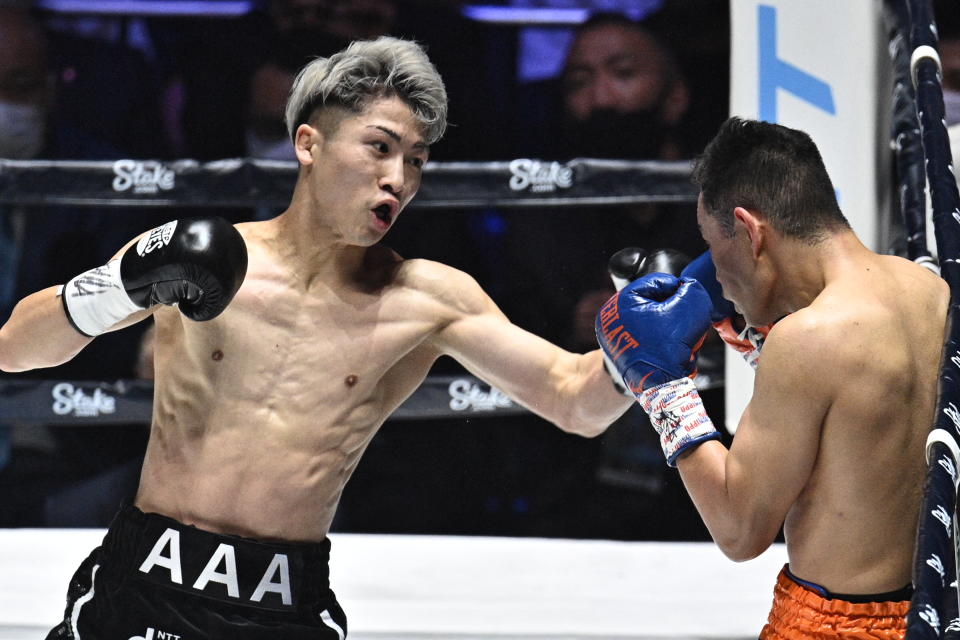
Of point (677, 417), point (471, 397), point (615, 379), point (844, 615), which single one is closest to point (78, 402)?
point (471, 397)

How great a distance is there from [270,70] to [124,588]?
203 centimetres

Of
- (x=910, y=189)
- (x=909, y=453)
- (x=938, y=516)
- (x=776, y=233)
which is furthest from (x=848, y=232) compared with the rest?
(x=910, y=189)

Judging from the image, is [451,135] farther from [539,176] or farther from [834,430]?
[834,430]

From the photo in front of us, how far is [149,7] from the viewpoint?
3.58 meters

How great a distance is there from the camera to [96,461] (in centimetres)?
360

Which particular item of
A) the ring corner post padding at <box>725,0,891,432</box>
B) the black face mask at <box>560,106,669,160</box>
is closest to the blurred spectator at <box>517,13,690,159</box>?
the black face mask at <box>560,106,669,160</box>

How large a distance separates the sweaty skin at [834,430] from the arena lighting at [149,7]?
244 cm

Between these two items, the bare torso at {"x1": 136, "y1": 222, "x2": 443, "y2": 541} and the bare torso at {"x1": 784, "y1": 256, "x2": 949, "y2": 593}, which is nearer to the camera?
the bare torso at {"x1": 784, "y1": 256, "x2": 949, "y2": 593}

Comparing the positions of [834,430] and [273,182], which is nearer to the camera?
[834,430]

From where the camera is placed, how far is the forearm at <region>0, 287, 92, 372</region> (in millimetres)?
1896

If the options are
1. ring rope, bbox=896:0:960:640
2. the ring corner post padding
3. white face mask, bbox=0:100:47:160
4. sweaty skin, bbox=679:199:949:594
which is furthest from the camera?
white face mask, bbox=0:100:47:160

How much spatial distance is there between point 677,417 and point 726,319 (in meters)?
0.48

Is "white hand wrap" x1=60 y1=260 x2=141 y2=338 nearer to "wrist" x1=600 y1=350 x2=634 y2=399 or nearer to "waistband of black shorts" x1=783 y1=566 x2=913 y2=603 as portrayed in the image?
"wrist" x1=600 y1=350 x2=634 y2=399

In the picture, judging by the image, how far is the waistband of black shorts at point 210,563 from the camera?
191 centimetres
